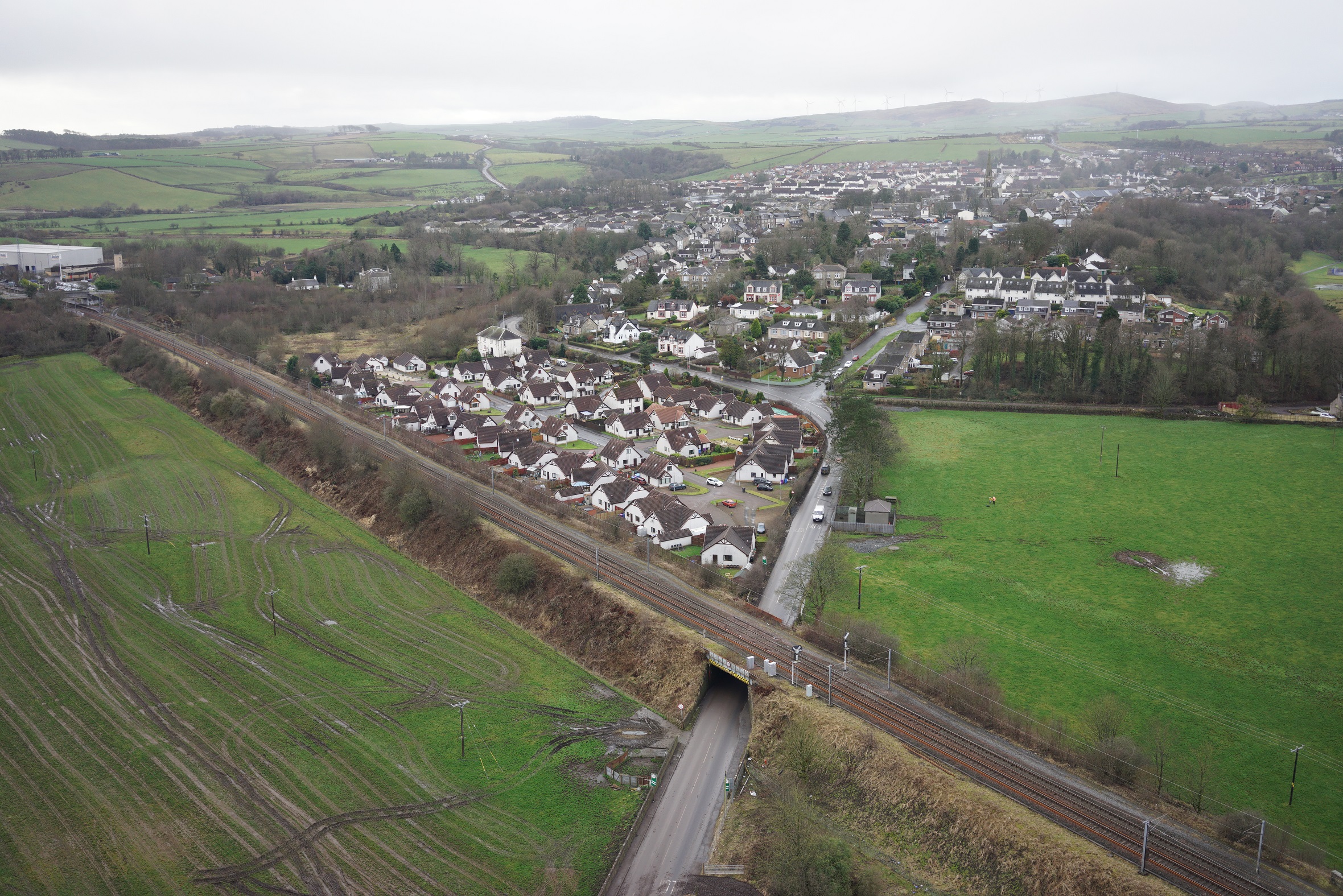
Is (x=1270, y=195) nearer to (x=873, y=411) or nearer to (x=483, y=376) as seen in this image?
(x=873, y=411)

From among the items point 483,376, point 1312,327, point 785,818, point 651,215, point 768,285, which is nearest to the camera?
point 785,818

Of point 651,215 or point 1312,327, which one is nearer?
point 1312,327

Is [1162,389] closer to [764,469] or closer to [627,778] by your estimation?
[764,469]

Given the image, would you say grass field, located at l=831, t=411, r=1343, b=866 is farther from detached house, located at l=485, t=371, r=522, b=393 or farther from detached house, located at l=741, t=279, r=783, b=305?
detached house, located at l=741, t=279, r=783, b=305

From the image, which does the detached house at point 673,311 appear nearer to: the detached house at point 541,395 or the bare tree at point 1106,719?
the detached house at point 541,395

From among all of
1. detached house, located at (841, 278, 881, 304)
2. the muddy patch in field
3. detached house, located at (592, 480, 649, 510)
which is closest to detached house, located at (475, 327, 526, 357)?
detached house, located at (841, 278, 881, 304)

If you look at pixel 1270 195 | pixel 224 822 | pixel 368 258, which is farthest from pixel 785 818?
pixel 1270 195

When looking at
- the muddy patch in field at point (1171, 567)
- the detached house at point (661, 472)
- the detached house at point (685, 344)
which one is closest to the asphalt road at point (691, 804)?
the detached house at point (661, 472)
